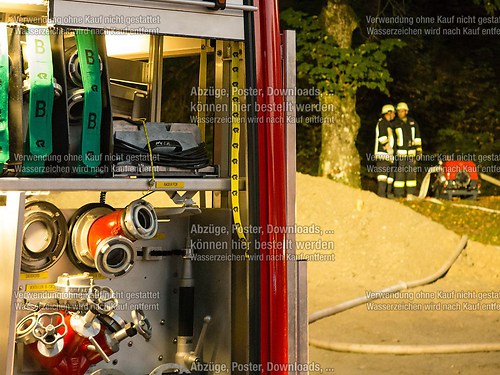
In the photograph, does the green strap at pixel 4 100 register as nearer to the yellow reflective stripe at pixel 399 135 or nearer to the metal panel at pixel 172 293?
the metal panel at pixel 172 293

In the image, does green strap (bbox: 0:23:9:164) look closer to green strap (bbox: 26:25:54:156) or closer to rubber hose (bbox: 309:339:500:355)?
green strap (bbox: 26:25:54:156)

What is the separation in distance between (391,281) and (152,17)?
8669mm

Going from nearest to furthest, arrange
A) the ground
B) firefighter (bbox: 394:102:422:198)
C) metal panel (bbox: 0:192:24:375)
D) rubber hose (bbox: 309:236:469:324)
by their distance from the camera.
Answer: metal panel (bbox: 0:192:24:375)
the ground
rubber hose (bbox: 309:236:469:324)
firefighter (bbox: 394:102:422:198)

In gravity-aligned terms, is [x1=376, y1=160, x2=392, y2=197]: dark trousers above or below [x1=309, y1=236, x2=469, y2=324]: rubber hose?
above

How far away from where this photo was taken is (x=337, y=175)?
18797mm

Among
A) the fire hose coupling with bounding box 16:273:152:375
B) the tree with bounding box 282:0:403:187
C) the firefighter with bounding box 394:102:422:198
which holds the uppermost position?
the tree with bounding box 282:0:403:187

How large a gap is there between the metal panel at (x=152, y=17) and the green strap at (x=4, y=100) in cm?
28

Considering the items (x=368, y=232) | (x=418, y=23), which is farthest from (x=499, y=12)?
(x=368, y=232)

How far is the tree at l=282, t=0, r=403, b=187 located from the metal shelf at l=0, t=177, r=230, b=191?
48.2 feet

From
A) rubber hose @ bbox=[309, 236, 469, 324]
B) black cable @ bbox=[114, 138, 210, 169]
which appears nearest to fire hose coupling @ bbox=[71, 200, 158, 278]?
black cable @ bbox=[114, 138, 210, 169]

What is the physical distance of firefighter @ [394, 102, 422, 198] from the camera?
18.1 m

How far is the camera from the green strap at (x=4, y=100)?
3551 mm

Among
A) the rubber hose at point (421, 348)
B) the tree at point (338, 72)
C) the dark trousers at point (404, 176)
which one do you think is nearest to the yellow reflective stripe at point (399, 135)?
the dark trousers at point (404, 176)

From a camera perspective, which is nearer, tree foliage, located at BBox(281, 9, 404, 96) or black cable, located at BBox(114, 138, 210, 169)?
black cable, located at BBox(114, 138, 210, 169)
